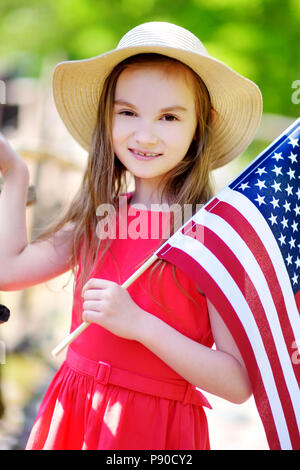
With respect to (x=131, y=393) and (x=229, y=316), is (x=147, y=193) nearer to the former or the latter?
(x=229, y=316)

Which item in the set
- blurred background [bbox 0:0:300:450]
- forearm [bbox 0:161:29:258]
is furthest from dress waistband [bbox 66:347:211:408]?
blurred background [bbox 0:0:300:450]

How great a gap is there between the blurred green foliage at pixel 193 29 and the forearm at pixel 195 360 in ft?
16.4

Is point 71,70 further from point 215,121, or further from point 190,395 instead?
point 190,395

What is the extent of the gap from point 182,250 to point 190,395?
0.46 meters

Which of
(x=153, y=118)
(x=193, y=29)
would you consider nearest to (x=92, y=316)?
(x=153, y=118)

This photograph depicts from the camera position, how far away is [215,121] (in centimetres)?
228

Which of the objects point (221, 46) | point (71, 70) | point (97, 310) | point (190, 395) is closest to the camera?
point (97, 310)

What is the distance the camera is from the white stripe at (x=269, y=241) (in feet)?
6.47

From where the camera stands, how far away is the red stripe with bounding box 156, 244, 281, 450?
189 centimetres

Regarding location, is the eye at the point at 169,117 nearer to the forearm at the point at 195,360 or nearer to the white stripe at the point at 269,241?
the white stripe at the point at 269,241

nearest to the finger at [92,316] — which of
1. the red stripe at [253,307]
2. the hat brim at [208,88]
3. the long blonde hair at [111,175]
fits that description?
the long blonde hair at [111,175]

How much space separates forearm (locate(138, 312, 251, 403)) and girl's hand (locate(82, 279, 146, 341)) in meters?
0.03

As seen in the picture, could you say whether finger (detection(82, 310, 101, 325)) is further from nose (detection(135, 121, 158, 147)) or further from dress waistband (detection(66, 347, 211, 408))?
nose (detection(135, 121, 158, 147))
